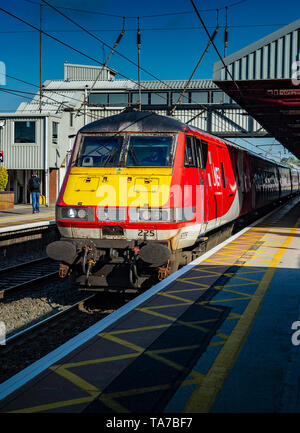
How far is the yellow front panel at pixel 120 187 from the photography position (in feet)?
29.3

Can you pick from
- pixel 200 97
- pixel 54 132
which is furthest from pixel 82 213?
pixel 200 97

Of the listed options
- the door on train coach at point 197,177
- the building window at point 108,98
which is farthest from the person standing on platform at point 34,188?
the building window at point 108,98

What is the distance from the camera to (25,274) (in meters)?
12.9

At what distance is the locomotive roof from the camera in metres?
9.65

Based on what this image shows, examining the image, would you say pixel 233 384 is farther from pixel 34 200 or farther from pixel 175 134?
pixel 34 200

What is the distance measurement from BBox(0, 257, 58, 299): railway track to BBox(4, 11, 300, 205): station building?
3068 millimetres

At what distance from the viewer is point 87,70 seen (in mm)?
52125

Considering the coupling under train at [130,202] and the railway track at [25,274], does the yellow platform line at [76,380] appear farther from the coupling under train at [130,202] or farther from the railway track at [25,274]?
the railway track at [25,274]

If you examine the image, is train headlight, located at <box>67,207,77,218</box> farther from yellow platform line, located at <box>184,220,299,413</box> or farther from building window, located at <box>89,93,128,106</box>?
building window, located at <box>89,93,128,106</box>

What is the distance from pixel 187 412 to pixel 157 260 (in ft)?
16.0

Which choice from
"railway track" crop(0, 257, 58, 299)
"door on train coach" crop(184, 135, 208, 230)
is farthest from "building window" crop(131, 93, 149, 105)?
"door on train coach" crop(184, 135, 208, 230)

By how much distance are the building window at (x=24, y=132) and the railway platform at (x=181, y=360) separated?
24.0 meters

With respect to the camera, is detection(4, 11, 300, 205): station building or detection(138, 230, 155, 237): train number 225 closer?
detection(138, 230, 155, 237): train number 225
